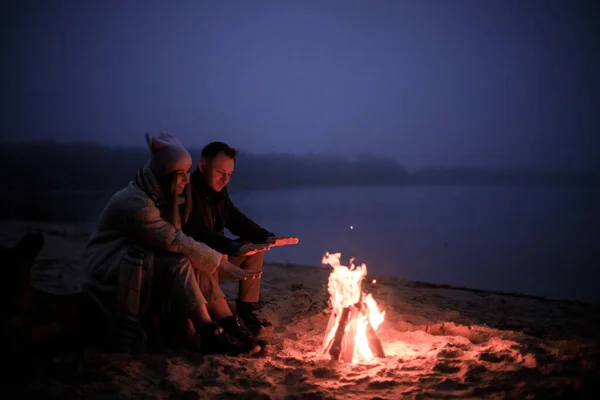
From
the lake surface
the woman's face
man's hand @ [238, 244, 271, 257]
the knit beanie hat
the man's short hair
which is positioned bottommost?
the lake surface

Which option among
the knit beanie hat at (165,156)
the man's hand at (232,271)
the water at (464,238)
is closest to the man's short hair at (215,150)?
the knit beanie hat at (165,156)

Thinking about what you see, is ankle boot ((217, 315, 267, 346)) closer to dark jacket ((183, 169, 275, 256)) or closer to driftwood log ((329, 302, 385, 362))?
dark jacket ((183, 169, 275, 256))

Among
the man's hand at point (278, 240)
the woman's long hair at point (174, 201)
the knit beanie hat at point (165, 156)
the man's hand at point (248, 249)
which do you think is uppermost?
the knit beanie hat at point (165, 156)

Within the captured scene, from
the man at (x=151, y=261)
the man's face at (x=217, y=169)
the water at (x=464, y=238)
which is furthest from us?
the water at (x=464, y=238)

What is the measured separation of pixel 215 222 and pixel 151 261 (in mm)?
1025

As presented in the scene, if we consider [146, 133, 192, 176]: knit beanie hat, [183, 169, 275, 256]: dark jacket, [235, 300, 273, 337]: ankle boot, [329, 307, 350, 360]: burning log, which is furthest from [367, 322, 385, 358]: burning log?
[146, 133, 192, 176]: knit beanie hat

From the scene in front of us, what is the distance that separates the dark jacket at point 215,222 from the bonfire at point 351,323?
964mm

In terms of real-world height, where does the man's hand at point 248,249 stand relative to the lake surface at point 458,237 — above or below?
above

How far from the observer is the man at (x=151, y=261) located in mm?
3312

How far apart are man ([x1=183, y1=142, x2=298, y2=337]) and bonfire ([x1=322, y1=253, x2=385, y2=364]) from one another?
2.40 ft

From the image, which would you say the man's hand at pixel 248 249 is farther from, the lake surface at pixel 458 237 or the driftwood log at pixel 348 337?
the lake surface at pixel 458 237

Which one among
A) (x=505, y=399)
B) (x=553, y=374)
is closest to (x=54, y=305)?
(x=505, y=399)

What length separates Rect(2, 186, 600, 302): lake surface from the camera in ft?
45.7

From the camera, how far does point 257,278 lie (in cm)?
421
